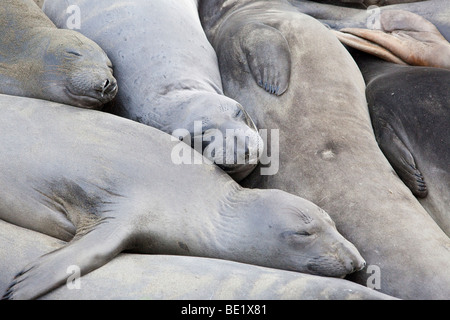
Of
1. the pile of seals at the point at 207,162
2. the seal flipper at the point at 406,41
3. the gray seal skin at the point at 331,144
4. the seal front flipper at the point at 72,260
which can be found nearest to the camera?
the seal front flipper at the point at 72,260

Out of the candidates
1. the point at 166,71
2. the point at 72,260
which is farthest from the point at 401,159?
the point at 72,260

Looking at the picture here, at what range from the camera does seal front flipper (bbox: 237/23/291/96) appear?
3514 mm

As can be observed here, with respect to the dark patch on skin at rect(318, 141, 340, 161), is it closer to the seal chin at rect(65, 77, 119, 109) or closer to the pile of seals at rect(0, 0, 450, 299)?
the pile of seals at rect(0, 0, 450, 299)

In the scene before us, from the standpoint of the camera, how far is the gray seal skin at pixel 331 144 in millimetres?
2781

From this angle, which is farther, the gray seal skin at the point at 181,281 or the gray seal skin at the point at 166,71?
the gray seal skin at the point at 166,71

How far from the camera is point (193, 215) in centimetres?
272

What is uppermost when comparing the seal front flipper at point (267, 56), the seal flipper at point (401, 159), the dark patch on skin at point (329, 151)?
the seal front flipper at point (267, 56)

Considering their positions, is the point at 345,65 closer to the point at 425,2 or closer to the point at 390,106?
the point at 390,106

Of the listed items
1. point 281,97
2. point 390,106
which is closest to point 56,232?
point 281,97

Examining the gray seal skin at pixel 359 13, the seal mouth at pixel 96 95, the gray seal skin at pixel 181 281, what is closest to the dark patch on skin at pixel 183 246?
the gray seal skin at pixel 181 281

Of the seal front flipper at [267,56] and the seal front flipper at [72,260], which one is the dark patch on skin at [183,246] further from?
the seal front flipper at [267,56]

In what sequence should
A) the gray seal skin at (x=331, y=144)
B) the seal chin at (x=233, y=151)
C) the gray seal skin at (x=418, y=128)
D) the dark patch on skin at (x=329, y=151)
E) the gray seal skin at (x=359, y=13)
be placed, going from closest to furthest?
1. the gray seal skin at (x=331, y=144)
2. the seal chin at (x=233, y=151)
3. the dark patch on skin at (x=329, y=151)
4. the gray seal skin at (x=418, y=128)
5. the gray seal skin at (x=359, y=13)

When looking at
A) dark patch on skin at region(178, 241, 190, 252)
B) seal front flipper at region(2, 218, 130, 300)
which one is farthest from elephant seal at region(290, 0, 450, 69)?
seal front flipper at region(2, 218, 130, 300)

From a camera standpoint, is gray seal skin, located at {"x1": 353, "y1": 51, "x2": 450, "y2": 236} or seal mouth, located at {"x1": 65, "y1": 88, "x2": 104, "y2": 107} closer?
seal mouth, located at {"x1": 65, "y1": 88, "x2": 104, "y2": 107}
